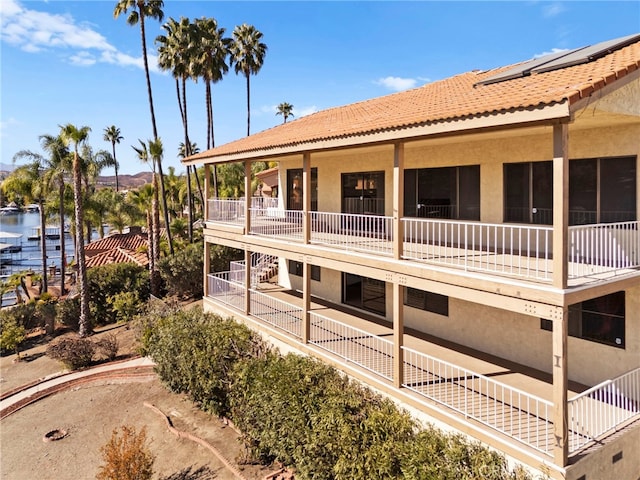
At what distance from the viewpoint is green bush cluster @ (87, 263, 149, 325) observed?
25.6 m

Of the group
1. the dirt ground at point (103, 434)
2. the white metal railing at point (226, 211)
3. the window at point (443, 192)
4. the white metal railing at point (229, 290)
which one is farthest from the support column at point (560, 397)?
the white metal railing at point (226, 211)

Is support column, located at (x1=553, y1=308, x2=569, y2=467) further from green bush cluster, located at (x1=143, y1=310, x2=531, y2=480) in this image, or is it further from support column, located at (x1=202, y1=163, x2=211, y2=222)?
support column, located at (x1=202, y1=163, x2=211, y2=222)

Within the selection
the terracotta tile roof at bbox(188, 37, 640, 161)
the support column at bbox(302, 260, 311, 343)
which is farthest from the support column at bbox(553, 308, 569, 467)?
the support column at bbox(302, 260, 311, 343)

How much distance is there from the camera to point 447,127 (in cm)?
821

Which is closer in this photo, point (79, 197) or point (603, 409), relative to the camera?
point (603, 409)

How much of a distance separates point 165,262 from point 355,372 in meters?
19.1

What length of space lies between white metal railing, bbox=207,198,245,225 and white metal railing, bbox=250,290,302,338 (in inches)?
133

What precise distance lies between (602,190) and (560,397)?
508 cm

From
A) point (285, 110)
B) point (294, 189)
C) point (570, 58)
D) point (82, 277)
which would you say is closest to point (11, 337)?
point (82, 277)

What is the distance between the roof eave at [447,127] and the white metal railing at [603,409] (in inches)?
182

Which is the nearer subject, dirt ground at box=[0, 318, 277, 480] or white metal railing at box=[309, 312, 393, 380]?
white metal railing at box=[309, 312, 393, 380]

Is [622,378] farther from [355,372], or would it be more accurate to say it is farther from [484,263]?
[355,372]

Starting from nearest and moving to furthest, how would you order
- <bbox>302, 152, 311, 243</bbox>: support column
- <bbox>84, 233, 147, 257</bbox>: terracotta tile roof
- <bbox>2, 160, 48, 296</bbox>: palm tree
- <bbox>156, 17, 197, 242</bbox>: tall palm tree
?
<bbox>302, 152, 311, 243</bbox>: support column, <bbox>2, 160, 48, 296</bbox>: palm tree, <bbox>156, 17, 197, 242</bbox>: tall palm tree, <bbox>84, 233, 147, 257</bbox>: terracotta tile roof

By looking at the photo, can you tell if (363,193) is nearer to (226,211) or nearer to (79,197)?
(226,211)
